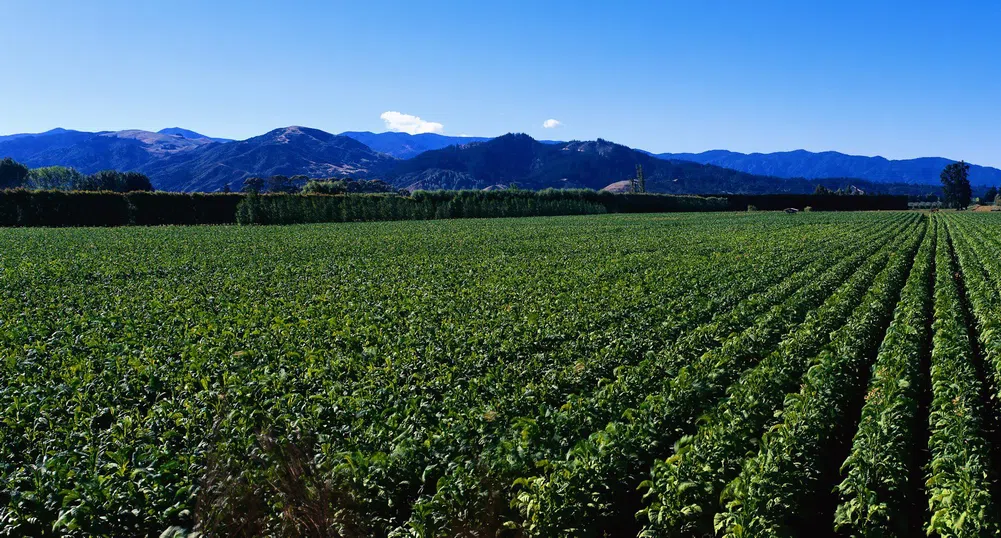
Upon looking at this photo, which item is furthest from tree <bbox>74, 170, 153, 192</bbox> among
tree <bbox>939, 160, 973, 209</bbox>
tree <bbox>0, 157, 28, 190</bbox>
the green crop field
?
tree <bbox>939, 160, 973, 209</bbox>

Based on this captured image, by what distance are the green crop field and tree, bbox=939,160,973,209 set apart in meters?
149

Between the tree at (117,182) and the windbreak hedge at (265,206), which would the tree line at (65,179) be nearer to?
the tree at (117,182)

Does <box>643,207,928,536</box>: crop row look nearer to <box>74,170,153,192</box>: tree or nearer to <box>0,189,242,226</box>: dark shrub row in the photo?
<box>0,189,242,226</box>: dark shrub row

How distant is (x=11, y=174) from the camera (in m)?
172

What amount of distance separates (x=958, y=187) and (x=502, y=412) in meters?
166

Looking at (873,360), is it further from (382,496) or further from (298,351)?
(298,351)

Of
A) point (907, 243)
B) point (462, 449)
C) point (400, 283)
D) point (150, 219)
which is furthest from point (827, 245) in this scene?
point (150, 219)

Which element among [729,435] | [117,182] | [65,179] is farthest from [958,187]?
[65,179]

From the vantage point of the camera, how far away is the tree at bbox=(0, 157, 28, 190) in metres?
169

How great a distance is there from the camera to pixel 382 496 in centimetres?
598

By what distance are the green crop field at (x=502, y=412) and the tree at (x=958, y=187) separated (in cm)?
14933

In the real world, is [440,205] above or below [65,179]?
below

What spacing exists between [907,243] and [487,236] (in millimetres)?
25083

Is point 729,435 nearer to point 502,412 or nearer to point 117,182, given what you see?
point 502,412
